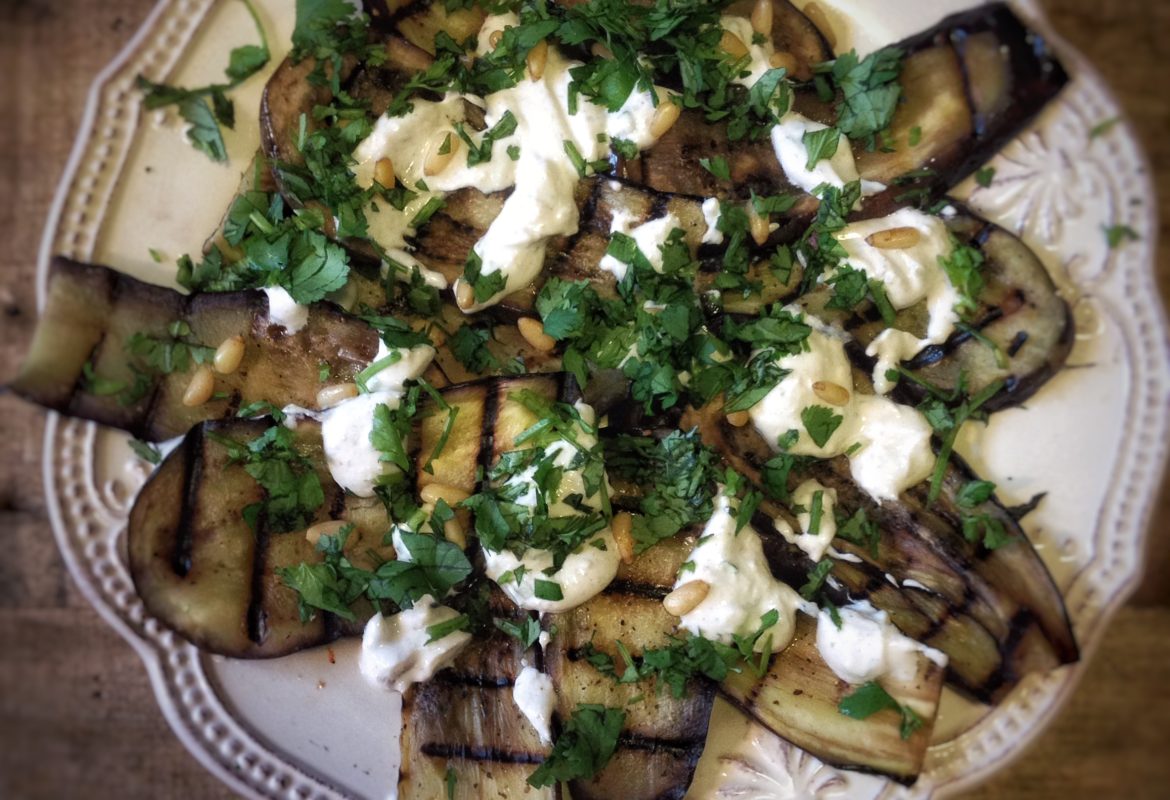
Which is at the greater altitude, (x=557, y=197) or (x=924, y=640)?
(x=557, y=197)

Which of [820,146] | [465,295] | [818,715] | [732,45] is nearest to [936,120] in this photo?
[820,146]

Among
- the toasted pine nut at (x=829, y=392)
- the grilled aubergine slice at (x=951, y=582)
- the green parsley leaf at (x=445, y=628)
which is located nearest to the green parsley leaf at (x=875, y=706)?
the grilled aubergine slice at (x=951, y=582)

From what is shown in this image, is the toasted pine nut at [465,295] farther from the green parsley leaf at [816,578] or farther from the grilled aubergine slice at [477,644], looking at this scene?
the green parsley leaf at [816,578]

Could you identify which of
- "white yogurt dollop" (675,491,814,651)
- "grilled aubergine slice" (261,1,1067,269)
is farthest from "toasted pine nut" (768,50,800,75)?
"white yogurt dollop" (675,491,814,651)

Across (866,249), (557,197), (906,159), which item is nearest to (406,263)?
(557,197)

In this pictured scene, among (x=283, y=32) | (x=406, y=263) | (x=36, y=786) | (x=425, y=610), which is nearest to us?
(x=425, y=610)

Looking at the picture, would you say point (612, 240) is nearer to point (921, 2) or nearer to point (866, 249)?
point (866, 249)

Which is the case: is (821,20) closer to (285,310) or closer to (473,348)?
(473,348)
